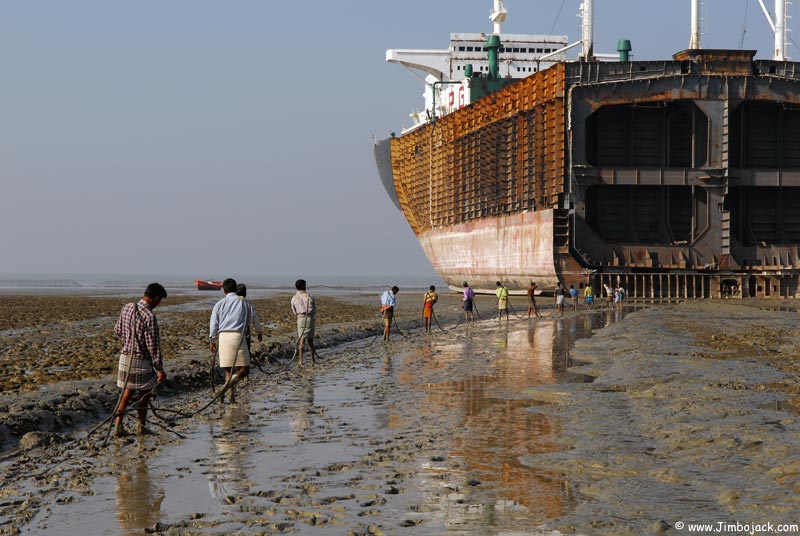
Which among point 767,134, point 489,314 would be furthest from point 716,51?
point 489,314

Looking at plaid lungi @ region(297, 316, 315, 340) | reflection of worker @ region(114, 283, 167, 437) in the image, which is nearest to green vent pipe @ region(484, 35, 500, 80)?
plaid lungi @ region(297, 316, 315, 340)

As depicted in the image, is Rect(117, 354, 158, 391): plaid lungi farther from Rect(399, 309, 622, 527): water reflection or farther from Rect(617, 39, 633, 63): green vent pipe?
Rect(617, 39, 633, 63): green vent pipe

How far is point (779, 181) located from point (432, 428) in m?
45.8

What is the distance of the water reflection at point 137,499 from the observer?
7.17m

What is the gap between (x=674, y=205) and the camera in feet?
176

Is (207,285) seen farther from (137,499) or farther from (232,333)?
(137,499)

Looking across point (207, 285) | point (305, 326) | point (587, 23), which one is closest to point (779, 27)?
point (587, 23)

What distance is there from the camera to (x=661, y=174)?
167ft

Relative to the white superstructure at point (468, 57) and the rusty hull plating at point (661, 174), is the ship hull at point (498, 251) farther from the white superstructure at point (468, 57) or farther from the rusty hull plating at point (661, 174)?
the white superstructure at point (468, 57)

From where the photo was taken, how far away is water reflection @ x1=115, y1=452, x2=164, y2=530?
717 centimetres

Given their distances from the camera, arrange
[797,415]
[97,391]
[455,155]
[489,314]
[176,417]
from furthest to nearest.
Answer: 1. [455,155]
2. [489,314]
3. [97,391]
4. [176,417]
5. [797,415]

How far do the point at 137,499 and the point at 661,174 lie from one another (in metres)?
46.8

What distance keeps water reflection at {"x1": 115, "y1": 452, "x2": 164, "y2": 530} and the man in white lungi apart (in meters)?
4.58

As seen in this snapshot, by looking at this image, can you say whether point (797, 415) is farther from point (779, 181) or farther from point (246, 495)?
point (779, 181)
